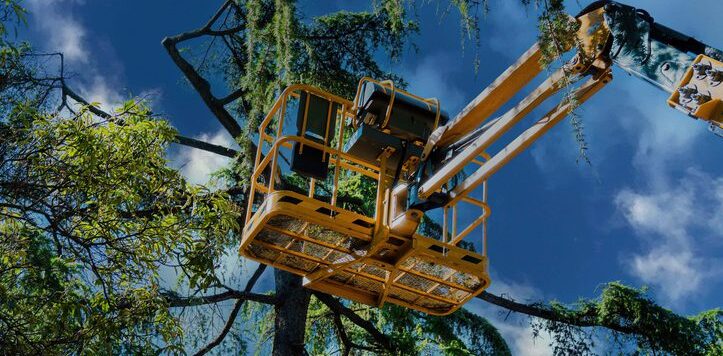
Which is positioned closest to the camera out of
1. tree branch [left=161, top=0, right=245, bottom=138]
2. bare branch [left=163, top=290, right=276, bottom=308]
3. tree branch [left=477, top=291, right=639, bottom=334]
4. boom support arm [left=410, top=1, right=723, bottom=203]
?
boom support arm [left=410, top=1, right=723, bottom=203]

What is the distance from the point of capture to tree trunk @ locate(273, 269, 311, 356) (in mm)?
10867

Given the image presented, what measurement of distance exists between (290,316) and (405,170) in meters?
4.41

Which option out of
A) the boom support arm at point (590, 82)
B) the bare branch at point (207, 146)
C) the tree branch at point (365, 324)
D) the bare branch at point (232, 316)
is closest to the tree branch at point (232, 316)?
the bare branch at point (232, 316)

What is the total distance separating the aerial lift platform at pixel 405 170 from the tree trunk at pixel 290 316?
12.0 ft

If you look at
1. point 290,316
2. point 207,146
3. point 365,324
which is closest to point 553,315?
point 365,324

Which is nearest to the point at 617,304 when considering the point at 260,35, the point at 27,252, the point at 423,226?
the point at 423,226

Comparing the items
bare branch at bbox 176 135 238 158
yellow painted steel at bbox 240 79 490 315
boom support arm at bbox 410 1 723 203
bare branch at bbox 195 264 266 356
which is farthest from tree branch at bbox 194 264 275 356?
boom support arm at bbox 410 1 723 203

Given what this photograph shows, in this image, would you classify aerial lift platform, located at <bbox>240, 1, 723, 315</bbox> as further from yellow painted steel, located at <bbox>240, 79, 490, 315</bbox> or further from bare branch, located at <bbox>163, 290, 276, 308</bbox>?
bare branch, located at <bbox>163, 290, 276, 308</bbox>

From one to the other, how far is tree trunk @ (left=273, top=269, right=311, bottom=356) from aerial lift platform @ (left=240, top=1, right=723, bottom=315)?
12.0ft

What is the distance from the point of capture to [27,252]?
24.4 ft

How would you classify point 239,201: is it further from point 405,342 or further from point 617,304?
point 617,304

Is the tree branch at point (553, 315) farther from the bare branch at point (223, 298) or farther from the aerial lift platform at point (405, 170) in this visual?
the aerial lift platform at point (405, 170)

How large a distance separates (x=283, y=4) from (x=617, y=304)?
694 centimetres

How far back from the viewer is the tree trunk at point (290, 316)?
1087 centimetres
